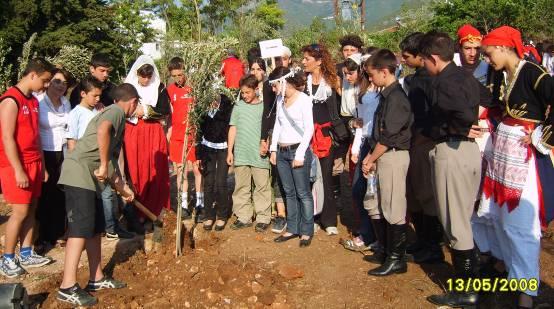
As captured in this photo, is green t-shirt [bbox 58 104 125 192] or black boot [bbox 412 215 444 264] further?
black boot [bbox 412 215 444 264]

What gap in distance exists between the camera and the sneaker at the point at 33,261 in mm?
5207

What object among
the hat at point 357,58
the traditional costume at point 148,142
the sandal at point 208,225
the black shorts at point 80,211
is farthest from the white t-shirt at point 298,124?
the black shorts at point 80,211

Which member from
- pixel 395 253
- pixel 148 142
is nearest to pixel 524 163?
pixel 395 253

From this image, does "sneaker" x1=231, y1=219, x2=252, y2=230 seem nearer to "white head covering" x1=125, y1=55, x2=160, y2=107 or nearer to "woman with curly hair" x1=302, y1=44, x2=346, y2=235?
"woman with curly hair" x1=302, y1=44, x2=346, y2=235

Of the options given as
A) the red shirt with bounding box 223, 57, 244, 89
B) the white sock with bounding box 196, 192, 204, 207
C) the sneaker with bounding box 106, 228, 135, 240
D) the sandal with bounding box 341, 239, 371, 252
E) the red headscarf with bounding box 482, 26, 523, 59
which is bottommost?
the sneaker with bounding box 106, 228, 135, 240

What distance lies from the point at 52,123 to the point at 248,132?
2164 millimetres

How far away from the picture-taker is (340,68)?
20.6 feet

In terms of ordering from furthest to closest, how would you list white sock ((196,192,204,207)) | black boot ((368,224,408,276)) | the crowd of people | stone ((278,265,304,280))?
white sock ((196,192,204,207)) < stone ((278,265,304,280)) < black boot ((368,224,408,276)) < the crowd of people

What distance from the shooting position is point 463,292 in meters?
3.81

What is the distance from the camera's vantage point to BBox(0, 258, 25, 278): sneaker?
4.89 metres

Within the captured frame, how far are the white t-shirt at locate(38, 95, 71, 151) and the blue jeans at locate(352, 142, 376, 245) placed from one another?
128 inches

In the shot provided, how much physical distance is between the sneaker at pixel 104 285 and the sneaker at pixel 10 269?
0.93m

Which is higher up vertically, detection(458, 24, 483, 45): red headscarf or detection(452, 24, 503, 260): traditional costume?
detection(458, 24, 483, 45): red headscarf

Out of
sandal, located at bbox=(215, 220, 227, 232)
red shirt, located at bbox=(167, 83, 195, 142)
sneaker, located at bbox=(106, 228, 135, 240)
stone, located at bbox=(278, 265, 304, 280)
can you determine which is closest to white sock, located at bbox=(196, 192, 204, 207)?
sandal, located at bbox=(215, 220, 227, 232)
